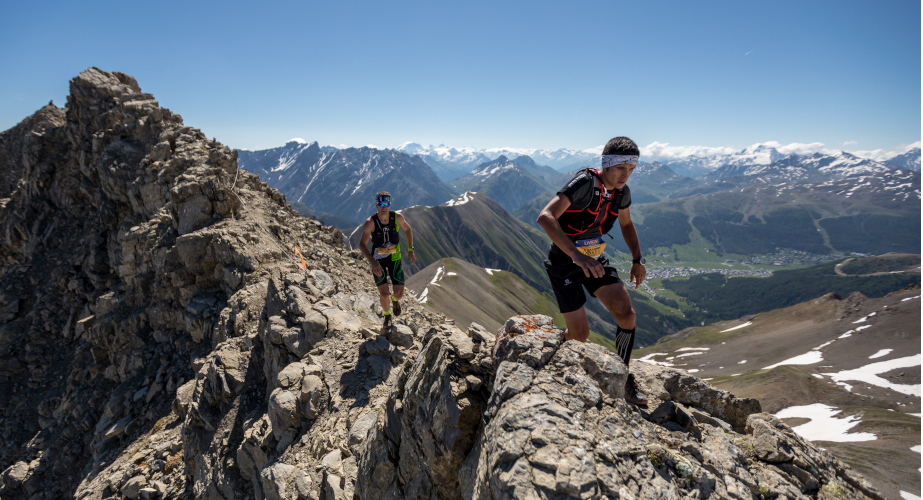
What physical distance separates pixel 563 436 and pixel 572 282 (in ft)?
9.37

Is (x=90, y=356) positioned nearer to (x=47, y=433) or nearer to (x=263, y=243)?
(x=47, y=433)

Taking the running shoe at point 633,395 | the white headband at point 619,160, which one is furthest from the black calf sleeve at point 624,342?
the white headband at point 619,160

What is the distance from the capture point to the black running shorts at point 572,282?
269 inches

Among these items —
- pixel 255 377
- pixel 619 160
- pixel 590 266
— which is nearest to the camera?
pixel 590 266

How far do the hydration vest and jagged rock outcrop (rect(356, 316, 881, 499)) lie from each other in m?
1.77

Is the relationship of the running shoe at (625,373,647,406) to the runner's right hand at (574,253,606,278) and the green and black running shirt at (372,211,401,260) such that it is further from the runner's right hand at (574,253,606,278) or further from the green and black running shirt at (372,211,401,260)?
the green and black running shirt at (372,211,401,260)

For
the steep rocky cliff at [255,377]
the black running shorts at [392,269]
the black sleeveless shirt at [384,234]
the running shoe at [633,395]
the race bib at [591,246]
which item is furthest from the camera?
the black running shorts at [392,269]

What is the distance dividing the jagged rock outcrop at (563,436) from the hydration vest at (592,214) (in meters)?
1.77

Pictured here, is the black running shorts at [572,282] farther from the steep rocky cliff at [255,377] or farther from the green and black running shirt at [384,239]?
the green and black running shirt at [384,239]

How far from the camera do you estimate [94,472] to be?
51.3 feet

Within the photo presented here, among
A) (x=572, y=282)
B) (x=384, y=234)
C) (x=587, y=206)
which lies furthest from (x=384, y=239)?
(x=587, y=206)

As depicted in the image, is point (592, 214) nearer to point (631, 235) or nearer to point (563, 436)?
point (631, 235)

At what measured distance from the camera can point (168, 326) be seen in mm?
19609

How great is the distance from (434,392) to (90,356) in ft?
89.9
